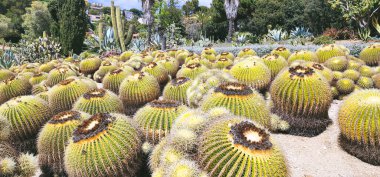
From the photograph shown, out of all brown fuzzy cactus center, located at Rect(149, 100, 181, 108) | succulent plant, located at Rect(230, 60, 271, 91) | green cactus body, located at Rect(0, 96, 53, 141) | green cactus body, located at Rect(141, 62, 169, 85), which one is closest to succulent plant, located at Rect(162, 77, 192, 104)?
succulent plant, located at Rect(230, 60, 271, 91)

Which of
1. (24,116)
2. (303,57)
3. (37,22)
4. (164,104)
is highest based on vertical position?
(37,22)

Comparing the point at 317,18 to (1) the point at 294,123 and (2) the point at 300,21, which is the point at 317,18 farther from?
(1) the point at 294,123

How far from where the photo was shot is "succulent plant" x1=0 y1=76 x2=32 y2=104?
5793mm

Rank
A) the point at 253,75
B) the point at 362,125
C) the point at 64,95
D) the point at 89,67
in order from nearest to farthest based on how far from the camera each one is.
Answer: the point at 362,125, the point at 64,95, the point at 253,75, the point at 89,67

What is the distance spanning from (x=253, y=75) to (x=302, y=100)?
1.11 m

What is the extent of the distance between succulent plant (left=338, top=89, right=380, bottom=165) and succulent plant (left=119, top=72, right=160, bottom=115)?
10.1ft

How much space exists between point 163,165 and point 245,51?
268 inches

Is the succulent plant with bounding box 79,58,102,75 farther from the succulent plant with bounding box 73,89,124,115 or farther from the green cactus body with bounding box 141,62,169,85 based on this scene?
the succulent plant with bounding box 73,89,124,115

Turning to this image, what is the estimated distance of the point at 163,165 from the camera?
2334 mm

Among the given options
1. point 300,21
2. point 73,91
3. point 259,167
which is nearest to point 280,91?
point 259,167

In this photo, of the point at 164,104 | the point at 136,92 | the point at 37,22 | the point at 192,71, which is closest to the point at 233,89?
the point at 164,104

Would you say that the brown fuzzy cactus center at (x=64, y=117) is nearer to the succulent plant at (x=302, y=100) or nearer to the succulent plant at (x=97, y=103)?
the succulent plant at (x=97, y=103)

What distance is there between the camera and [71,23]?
2006 cm

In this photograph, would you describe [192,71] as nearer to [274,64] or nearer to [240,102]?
[274,64]
